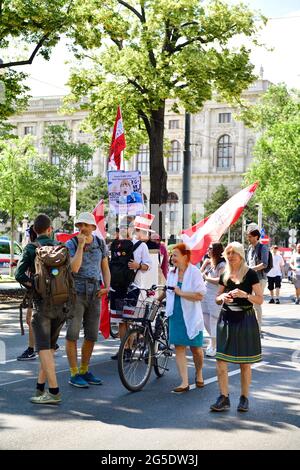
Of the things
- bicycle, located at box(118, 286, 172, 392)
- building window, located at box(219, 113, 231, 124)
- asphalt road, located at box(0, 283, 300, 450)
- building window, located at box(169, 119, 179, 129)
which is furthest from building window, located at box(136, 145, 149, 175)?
bicycle, located at box(118, 286, 172, 392)

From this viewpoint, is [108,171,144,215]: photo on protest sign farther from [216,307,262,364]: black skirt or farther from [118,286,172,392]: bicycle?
[216,307,262,364]: black skirt

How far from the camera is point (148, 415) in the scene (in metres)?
7.10

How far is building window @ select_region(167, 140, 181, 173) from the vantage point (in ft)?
298

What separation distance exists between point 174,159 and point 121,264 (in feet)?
270

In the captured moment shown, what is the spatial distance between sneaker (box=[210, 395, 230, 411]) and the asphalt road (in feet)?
0.29

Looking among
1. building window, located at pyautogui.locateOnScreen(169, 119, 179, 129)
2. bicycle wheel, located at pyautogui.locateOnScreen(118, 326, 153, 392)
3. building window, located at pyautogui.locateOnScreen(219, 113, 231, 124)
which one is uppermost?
building window, located at pyautogui.locateOnScreen(219, 113, 231, 124)

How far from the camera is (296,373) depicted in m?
9.90

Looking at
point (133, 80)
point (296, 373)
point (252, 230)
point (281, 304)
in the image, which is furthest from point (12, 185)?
point (296, 373)

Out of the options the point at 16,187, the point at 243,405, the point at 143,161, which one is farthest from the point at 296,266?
the point at 143,161

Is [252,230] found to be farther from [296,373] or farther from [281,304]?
[281,304]

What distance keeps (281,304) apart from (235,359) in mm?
16228

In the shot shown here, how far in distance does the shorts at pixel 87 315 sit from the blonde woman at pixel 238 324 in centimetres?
171

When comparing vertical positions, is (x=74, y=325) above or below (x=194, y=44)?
below

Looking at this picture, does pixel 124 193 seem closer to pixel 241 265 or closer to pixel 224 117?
pixel 241 265
